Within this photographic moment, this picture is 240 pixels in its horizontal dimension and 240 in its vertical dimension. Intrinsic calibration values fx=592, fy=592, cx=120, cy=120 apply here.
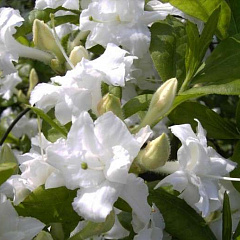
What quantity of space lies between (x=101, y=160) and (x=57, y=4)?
577mm

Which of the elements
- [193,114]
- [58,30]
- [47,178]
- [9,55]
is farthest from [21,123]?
[47,178]

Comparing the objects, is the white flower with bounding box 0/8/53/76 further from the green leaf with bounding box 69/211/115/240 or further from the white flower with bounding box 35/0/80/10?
the green leaf with bounding box 69/211/115/240

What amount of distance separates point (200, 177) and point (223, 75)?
10.6 inches

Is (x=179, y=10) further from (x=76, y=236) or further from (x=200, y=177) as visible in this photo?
A: (x=76, y=236)

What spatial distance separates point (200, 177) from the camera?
1.17m

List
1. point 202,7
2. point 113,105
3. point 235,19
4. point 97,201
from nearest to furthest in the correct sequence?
point 97,201
point 113,105
point 202,7
point 235,19

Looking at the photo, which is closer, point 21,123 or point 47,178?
point 47,178

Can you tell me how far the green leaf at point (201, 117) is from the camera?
1413 millimetres

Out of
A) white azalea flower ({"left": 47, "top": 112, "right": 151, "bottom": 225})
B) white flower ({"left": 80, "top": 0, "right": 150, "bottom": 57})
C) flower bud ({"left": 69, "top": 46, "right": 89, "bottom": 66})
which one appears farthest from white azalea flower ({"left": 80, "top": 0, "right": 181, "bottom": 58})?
white azalea flower ({"left": 47, "top": 112, "right": 151, "bottom": 225})

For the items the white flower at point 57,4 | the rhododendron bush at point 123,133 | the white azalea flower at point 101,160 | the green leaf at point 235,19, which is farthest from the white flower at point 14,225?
the green leaf at point 235,19

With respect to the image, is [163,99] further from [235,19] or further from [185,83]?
[235,19]

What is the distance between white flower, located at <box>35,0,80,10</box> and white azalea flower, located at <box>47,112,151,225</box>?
48cm

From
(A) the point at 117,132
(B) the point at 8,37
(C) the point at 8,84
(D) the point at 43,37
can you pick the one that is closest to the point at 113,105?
(A) the point at 117,132

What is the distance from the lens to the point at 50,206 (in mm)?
1137
